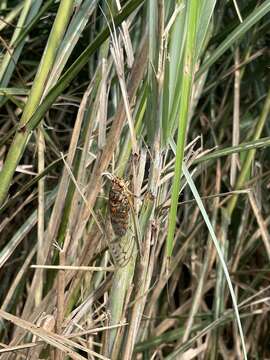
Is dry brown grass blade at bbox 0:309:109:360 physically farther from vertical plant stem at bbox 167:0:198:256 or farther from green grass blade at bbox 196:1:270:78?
green grass blade at bbox 196:1:270:78

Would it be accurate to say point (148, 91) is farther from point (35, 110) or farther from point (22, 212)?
point (22, 212)

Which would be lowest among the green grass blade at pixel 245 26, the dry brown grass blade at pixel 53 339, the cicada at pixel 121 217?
the dry brown grass blade at pixel 53 339

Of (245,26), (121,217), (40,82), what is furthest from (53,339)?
(245,26)

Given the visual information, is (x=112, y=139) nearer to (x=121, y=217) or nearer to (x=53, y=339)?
(x=121, y=217)

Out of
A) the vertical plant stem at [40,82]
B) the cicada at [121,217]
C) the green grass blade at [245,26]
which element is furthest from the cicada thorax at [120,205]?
the green grass blade at [245,26]

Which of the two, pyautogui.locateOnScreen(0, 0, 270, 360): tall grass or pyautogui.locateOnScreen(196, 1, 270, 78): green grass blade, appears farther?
pyautogui.locateOnScreen(196, 1, 270, 78): green grass blade

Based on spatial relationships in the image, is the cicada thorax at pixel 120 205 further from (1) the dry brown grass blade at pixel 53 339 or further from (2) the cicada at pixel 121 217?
(1) the dry brown grass blade at pixel 53 339

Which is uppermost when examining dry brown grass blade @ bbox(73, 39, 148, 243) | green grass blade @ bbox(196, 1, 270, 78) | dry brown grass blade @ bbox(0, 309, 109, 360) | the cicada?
green grass blade @ bbox(196, 1, 270, 78)

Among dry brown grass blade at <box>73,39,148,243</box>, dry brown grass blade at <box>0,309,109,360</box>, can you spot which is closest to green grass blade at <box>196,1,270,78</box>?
dry brown grass blade at <box>73,39,148,243</box>
